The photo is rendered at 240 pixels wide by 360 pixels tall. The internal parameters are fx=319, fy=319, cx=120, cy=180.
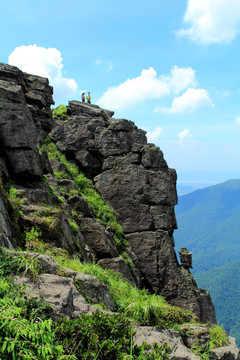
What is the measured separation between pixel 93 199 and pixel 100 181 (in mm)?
2453

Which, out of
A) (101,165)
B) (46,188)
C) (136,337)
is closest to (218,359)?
(136,337)

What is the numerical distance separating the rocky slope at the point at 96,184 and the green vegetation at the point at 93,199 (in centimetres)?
60

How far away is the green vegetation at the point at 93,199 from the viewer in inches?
943

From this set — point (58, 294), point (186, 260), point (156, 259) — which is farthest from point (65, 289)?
point (186, 260)

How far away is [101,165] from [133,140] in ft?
12.0

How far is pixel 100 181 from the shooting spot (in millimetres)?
27281

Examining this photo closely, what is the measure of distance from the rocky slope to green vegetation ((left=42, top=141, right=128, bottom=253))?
→ 598 mm

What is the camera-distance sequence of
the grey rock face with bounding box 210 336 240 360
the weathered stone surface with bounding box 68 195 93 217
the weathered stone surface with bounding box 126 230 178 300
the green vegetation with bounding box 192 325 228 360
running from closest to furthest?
the green vegetation with bounding box 192 325 228 360
the grey rock face with bounding box 210 336 240 360
the weathered stone surface with bounding box 68 195 93 217
the weathered stone surface with bounding box 126 230 178 300

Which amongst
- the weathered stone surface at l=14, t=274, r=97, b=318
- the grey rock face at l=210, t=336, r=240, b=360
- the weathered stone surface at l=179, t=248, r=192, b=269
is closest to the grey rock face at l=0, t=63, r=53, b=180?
the weathered stone surface at l=14, t=274, r=97, b=318

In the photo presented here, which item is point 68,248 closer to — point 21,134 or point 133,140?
point 21,134

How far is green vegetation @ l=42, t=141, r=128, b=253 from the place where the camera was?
24.0 meters

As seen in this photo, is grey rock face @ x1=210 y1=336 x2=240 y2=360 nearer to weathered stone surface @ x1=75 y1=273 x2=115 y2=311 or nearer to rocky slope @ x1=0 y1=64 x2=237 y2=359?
weathered stone surface @ x1=75 y1=273 x2=115 y2=311

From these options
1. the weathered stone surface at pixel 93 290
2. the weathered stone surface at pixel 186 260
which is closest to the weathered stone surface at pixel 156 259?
the weathered stone surface at pixel 186 260

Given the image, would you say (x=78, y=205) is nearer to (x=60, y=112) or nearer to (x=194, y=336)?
(x=194, y=336)
